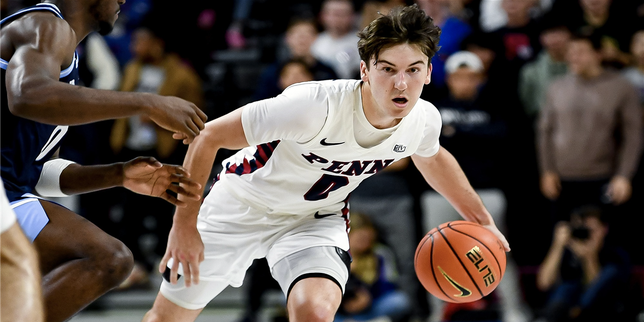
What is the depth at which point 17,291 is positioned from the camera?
2.23 metres

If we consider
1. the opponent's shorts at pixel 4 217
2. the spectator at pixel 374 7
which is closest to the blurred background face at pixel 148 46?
the spectator at pixel 374 7

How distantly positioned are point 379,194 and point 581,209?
196 centimetres

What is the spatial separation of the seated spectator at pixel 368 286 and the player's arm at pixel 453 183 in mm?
2548

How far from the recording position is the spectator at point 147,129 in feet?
28.4

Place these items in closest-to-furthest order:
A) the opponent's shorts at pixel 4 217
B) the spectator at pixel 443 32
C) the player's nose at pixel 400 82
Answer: the opponent's shorts at pixel 4 217, the player's nose at pixel 400 82, the spectator at pixel 443 32

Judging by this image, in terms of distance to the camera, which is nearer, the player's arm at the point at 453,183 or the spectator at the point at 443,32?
the player's arm at the point at 453,183

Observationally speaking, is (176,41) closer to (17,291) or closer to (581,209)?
(581,209)

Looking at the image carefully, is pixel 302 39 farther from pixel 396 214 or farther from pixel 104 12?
pixel 104 12

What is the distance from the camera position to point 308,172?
448 cm

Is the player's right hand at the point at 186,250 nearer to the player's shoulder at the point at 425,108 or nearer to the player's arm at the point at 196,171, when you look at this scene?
the player's arm at the point at 196,171

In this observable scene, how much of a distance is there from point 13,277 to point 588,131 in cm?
661

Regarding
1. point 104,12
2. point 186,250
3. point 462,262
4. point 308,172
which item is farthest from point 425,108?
point 104,12

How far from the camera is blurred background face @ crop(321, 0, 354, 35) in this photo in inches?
332

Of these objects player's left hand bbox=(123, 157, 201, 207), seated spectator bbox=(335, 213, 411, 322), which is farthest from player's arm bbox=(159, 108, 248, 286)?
seated spectator bbox=(335, 213, 411, 322)
